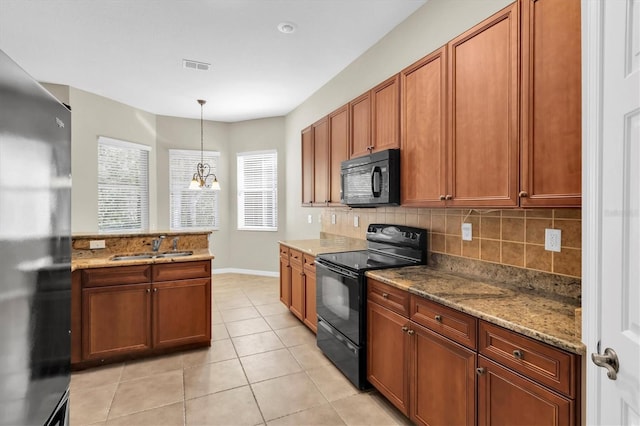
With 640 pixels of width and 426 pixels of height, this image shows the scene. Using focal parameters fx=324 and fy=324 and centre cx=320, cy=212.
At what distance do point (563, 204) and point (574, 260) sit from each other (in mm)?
438

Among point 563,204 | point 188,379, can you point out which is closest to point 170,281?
point 188,379

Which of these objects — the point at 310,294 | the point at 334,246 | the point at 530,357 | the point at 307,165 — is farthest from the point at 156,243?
the point at 530,357

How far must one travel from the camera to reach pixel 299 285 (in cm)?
370

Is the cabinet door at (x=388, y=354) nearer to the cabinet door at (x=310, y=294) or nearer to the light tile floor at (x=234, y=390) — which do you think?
the light tile floor at (x=234, y=390)

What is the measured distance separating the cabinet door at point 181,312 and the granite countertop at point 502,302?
174 centimetres

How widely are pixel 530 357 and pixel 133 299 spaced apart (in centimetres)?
298

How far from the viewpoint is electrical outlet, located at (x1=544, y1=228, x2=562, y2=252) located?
1716mm

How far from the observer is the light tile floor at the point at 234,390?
7.02 feet

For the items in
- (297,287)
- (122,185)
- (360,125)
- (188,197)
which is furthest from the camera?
(188,197)

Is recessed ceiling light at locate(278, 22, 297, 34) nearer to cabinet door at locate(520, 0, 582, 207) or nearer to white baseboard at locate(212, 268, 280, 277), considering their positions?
cabinet door at locate(520, 0, 582, 207)

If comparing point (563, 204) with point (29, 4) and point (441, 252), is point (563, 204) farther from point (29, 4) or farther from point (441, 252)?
point (29, 4)

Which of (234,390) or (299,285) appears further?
(299,285)

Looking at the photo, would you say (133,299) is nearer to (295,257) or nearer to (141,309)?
(141,309)

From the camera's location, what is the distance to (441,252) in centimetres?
248
